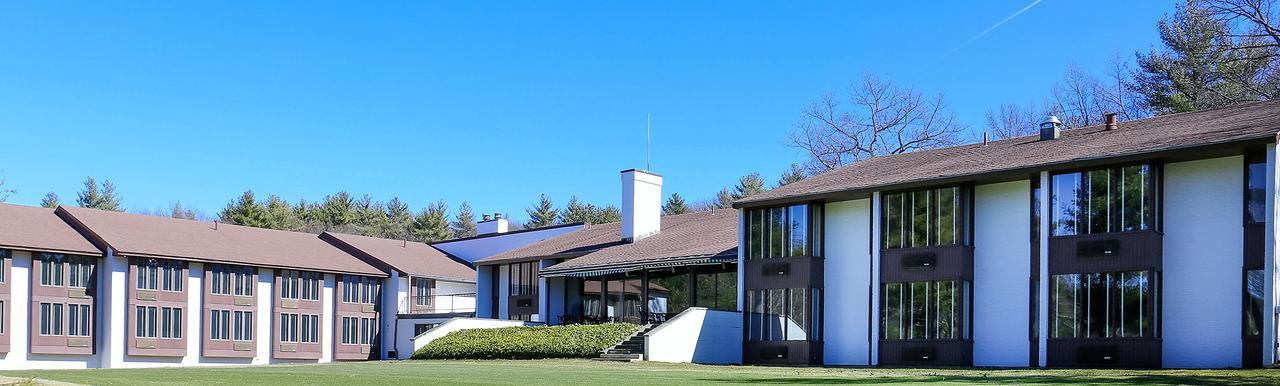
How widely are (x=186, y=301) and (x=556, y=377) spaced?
94.0 feet

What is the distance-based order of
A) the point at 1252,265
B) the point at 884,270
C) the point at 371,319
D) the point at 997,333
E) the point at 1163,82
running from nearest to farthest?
the point at 1252,265
the point at 997,333
the point at 884,270
the point at 1163,82
the point at 371,319

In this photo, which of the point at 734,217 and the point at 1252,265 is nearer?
the point at 1252,265

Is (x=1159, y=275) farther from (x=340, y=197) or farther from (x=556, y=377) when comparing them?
(x=340, y=197)

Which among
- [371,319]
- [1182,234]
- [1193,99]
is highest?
[1193,99]

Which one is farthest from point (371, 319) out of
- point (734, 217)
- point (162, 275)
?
point (734, 217)

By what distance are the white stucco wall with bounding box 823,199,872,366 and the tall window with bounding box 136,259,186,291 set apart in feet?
79.2

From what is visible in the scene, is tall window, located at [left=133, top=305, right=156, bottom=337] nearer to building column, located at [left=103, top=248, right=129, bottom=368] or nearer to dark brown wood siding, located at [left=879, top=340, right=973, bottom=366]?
building column, located at [left=103, top=248, right=129, bottom=368]

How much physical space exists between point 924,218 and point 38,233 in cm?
2906

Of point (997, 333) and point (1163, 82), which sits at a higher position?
point (1163, 82)

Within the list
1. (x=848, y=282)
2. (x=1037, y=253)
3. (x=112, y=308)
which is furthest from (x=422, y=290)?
(x=1037, y=253)

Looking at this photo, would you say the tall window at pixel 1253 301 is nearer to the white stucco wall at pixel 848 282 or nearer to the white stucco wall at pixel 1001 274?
the white stucco wall at pixel 1001 274

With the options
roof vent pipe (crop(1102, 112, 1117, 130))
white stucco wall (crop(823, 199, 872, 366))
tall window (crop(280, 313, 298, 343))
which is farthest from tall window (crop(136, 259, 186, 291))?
roof vent pipe (crop(1102, 112, 1117, 130))

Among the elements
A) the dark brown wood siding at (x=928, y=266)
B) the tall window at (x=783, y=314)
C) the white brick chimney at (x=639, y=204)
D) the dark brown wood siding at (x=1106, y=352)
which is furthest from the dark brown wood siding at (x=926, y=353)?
the white brick chimney at (x=639, y=204)

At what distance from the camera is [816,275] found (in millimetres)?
33375
